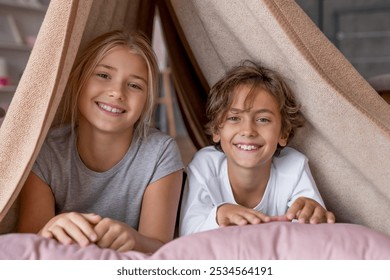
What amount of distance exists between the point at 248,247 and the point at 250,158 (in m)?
0.40

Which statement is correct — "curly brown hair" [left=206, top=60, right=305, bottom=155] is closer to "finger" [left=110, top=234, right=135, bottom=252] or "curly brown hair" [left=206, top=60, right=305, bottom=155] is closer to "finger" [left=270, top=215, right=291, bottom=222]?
"finger" [left=270, top=215, right=291, bottom=222]

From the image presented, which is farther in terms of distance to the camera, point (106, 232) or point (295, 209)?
point (295, 209)

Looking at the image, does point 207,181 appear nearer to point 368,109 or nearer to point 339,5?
point 368,109

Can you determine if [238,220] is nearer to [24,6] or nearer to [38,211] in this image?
[38,211]

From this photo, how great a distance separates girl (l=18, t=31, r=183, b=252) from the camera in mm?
1236

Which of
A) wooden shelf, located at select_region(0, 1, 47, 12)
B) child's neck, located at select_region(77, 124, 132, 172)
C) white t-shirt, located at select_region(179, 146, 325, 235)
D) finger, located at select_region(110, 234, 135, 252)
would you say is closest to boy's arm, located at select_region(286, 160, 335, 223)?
white t-shirt, located at select_region(179, 146, 325, 235)

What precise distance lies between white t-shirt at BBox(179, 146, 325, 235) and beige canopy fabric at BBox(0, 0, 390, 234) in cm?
6

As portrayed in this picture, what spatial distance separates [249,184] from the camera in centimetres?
136

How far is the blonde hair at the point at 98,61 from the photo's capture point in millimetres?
1276

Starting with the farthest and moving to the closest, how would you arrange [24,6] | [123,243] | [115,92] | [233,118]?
[24,6] → [233,118] → [115,92] → [123,243]

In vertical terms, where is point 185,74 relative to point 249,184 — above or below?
above

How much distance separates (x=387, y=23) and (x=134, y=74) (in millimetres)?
3898

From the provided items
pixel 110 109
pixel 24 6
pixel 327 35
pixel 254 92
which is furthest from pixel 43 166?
pixel 327 35

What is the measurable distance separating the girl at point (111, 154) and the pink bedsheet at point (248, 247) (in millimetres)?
273
